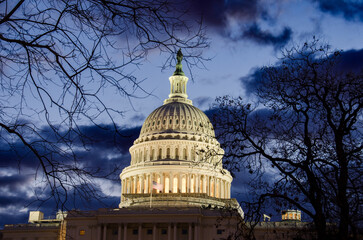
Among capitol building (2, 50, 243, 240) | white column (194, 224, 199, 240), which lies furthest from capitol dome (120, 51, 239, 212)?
white column (194, 224, 199, 240)

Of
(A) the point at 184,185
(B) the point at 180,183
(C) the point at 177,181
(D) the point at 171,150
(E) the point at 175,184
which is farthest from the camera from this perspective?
(D) the point at 171,150

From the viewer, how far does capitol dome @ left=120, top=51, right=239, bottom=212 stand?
129000mm

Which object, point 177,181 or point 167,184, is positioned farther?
point 177,181

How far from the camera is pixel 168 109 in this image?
153000 mm

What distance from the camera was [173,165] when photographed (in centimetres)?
13788

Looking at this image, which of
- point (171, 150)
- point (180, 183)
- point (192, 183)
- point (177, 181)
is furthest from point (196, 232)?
point (171, 150)

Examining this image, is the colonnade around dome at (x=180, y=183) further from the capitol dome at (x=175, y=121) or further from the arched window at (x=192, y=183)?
the capitol dome at (x=175, y=121)

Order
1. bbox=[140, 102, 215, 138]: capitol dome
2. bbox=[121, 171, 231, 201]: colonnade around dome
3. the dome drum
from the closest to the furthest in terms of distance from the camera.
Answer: the dome drum < bbox=[121, 171, 231, 201]: colonnade around dome < bbox=[140, 102, 215, 138]: capitol dome

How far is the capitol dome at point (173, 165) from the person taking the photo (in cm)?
12900

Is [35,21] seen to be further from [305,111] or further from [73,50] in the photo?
[305,111]

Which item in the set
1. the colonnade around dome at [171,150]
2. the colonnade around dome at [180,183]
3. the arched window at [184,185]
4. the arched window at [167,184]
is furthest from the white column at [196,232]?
the colonnade around dome at [171,150]

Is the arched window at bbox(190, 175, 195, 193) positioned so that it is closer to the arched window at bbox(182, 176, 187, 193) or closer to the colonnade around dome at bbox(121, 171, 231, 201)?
the colonnade around dome at bbox(121, 171, 231, 201)

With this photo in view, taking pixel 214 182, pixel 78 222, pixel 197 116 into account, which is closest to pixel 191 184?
pixel 214 182

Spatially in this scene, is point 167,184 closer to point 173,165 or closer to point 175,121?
point 173,165
